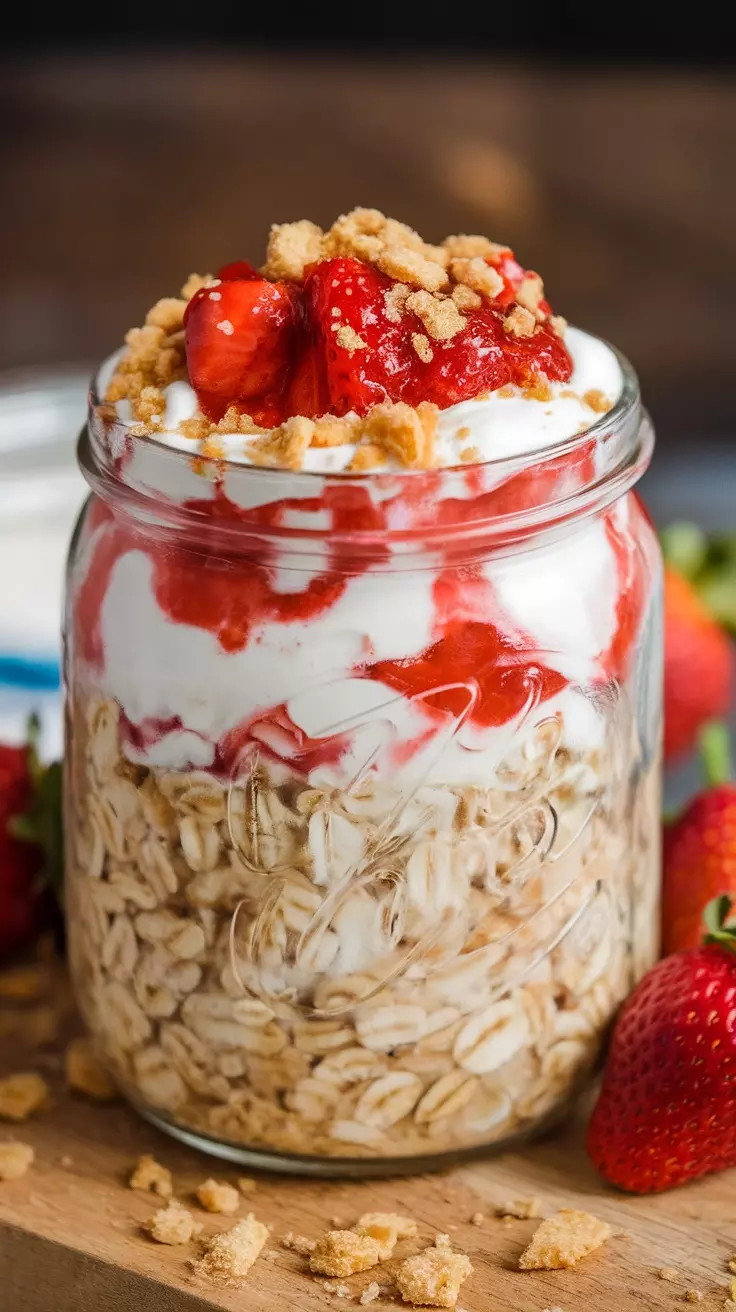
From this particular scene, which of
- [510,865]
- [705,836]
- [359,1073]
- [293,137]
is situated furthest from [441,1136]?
[293,137]

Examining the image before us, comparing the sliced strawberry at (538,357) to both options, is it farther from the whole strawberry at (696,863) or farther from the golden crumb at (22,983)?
the golden crumb at (22,983)

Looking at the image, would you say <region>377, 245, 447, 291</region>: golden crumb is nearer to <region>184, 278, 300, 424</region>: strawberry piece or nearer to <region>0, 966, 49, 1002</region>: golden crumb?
<region>184, 278, 300, 424</region>: strawberry piece

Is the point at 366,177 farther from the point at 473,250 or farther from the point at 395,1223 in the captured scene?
the point at 395,1223

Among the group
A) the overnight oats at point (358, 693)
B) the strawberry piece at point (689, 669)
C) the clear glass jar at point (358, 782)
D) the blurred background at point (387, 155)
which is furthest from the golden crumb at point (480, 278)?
the blurred background at point (387, 155)

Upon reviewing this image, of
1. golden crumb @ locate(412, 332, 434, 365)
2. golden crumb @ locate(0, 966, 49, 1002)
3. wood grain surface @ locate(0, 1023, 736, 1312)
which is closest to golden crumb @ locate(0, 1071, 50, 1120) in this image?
wood grain surface @ locate(0, 1023, 736, 1312)

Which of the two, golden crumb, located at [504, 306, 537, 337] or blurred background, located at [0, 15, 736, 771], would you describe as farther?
blurred background, located at [0, 15, 736, 771]

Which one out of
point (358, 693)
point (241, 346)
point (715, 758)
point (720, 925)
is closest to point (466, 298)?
point (241, 346)

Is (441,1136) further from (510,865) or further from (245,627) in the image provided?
(245,627)
